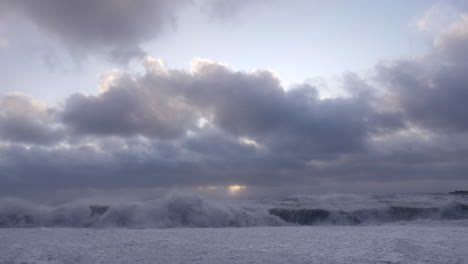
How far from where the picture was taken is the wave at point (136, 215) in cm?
1439

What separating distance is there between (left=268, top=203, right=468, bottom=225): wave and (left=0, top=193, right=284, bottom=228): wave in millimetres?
3367

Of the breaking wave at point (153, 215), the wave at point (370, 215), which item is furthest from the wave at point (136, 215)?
the wave at point (370, 215)

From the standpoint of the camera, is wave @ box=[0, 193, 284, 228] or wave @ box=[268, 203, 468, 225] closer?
wave @ box=[0, 193, 284, 228]

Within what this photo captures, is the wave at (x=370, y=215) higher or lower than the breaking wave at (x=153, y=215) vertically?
lower

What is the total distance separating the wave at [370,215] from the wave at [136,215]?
11.0 feet

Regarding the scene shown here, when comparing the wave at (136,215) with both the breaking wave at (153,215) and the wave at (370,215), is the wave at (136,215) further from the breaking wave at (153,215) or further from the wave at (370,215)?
the wave at (370,215)

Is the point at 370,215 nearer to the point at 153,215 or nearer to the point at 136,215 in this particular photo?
the point at 153,215

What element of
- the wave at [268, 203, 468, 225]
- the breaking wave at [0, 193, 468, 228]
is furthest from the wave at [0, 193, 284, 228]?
the wave at [268, 203, 468, 225]

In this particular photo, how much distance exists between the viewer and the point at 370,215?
18.9 metres

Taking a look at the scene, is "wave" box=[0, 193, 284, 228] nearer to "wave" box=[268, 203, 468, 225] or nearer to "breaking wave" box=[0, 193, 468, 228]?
"breaking wave" box=[0, 193, 468, 228]

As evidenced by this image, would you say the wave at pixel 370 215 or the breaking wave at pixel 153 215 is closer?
the breaking wave at pixel 153 215

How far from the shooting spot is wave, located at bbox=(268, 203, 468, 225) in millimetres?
18406

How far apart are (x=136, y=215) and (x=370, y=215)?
1190 cm

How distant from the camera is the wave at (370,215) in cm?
1841
